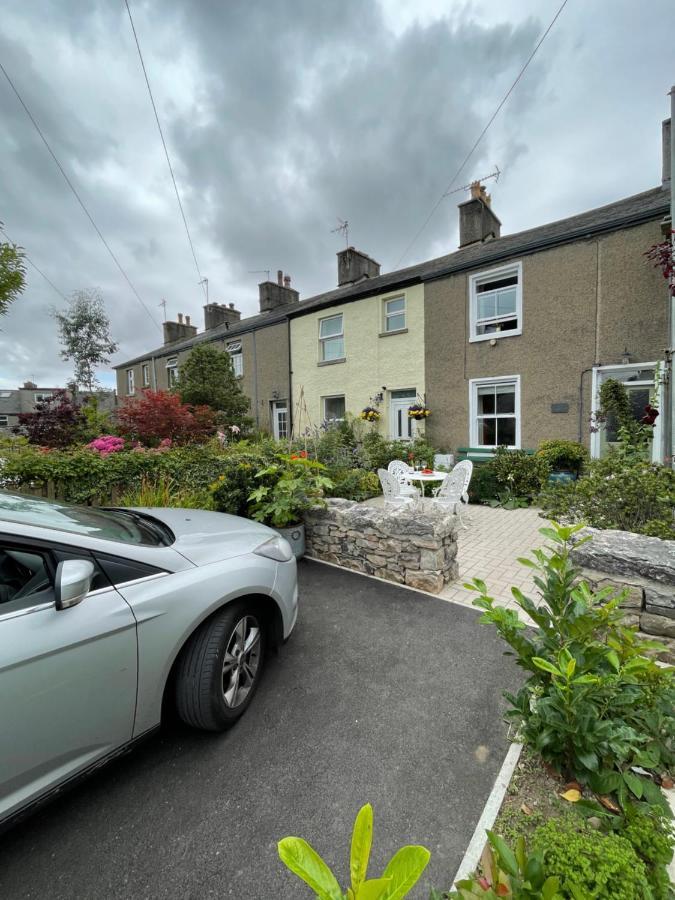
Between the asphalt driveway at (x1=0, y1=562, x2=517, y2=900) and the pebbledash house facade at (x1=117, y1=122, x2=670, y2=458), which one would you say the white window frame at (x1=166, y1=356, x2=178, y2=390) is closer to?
the pebbledash house facade at (x1=117, y1=122, x2=670, y2=458)

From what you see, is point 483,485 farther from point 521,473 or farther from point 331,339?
point 331,339

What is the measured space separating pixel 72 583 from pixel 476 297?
1097cm

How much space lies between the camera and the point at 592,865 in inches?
40.1

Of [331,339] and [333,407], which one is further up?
[331,339]

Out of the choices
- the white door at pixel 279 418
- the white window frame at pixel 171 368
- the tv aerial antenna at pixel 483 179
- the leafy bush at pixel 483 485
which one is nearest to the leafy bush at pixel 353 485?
the leafy bush at pixel 483 485

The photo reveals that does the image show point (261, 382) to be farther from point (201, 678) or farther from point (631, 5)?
point (201, 678)

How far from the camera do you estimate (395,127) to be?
7.52 m

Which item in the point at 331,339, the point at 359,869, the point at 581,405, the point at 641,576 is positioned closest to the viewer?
the point at 359,869

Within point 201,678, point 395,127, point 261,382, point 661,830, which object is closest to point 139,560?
point 201,678

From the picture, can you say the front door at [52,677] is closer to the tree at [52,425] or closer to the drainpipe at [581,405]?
the tree at [52,425]

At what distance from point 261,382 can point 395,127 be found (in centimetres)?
1015

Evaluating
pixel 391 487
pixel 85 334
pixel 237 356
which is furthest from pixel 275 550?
pixel 85 334

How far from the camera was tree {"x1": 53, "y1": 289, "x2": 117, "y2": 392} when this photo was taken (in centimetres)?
1991

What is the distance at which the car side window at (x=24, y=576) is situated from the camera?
5.03ft
